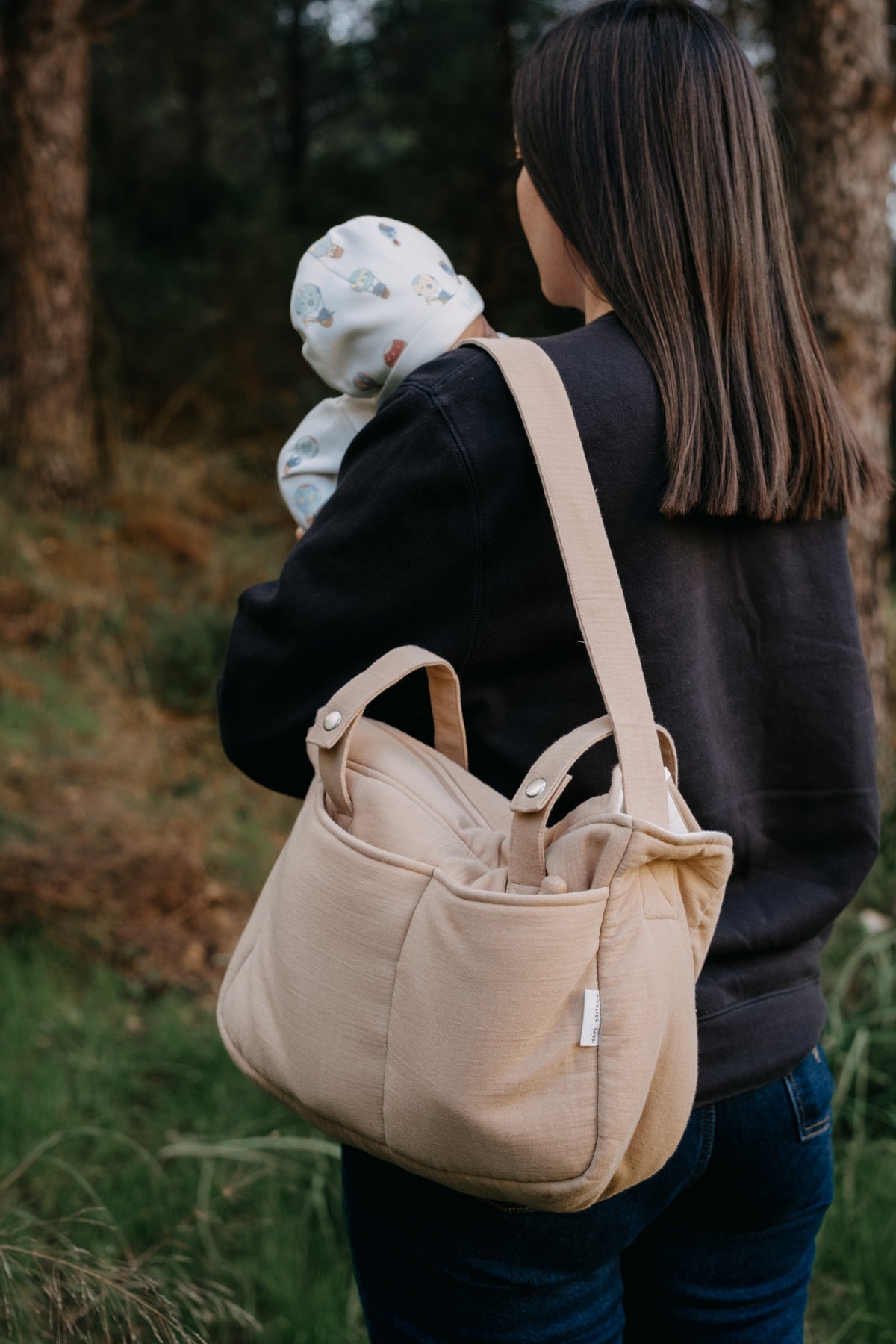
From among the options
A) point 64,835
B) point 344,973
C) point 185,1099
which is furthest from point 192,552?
point 344,973

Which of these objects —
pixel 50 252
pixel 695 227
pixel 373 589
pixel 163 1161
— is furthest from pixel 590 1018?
pixel 50 252

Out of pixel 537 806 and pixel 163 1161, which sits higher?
pixel 537 806

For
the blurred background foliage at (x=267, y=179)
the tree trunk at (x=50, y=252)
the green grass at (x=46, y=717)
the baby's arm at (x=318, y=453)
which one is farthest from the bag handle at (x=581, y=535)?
the blurred background foliage at (x=267, y=179)

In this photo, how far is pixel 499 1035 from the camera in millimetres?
888

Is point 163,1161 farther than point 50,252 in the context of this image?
No

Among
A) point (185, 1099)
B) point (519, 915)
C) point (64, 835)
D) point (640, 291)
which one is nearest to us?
point (519, 915)

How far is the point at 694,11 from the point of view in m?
1.17

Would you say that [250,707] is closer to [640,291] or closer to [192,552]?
[640,291]

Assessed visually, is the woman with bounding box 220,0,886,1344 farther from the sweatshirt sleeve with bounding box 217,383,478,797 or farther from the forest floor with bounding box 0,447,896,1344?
the forest floor with bounding box 0,447,896,1344

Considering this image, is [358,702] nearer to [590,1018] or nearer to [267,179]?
[590,1018]

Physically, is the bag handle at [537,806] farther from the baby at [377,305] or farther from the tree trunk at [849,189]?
the tree trunk at [849,189]

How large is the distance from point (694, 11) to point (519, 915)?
3.04ft

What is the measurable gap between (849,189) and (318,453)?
2864 mm

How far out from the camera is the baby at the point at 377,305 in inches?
52.0
